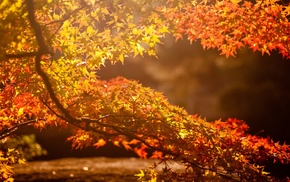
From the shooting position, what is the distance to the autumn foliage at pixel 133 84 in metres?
4.48

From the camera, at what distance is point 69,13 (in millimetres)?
4309

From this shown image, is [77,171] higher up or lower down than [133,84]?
lower down

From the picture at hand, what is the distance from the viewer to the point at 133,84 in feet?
16.5

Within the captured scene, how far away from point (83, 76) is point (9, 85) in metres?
1.04

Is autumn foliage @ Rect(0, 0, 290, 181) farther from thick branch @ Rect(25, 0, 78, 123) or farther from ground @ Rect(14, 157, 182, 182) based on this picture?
ground @ Rect(14, 157, 182, 182)

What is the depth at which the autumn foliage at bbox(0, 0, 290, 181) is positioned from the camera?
4.48 metres

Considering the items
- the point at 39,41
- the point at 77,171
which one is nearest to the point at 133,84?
the point at 39,41

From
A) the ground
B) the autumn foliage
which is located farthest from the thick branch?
the ground

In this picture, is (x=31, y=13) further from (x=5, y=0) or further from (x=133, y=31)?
(x=133, y=31)

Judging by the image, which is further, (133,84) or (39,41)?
(133,84)

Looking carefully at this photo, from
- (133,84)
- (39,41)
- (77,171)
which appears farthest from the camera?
(77,171)

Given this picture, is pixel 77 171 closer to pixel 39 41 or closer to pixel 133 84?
pixel 133 84

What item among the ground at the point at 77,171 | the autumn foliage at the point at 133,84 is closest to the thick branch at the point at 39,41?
the autumn foliage at the point at 133,84

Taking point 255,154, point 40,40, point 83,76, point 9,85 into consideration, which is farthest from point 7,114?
point 255,154
